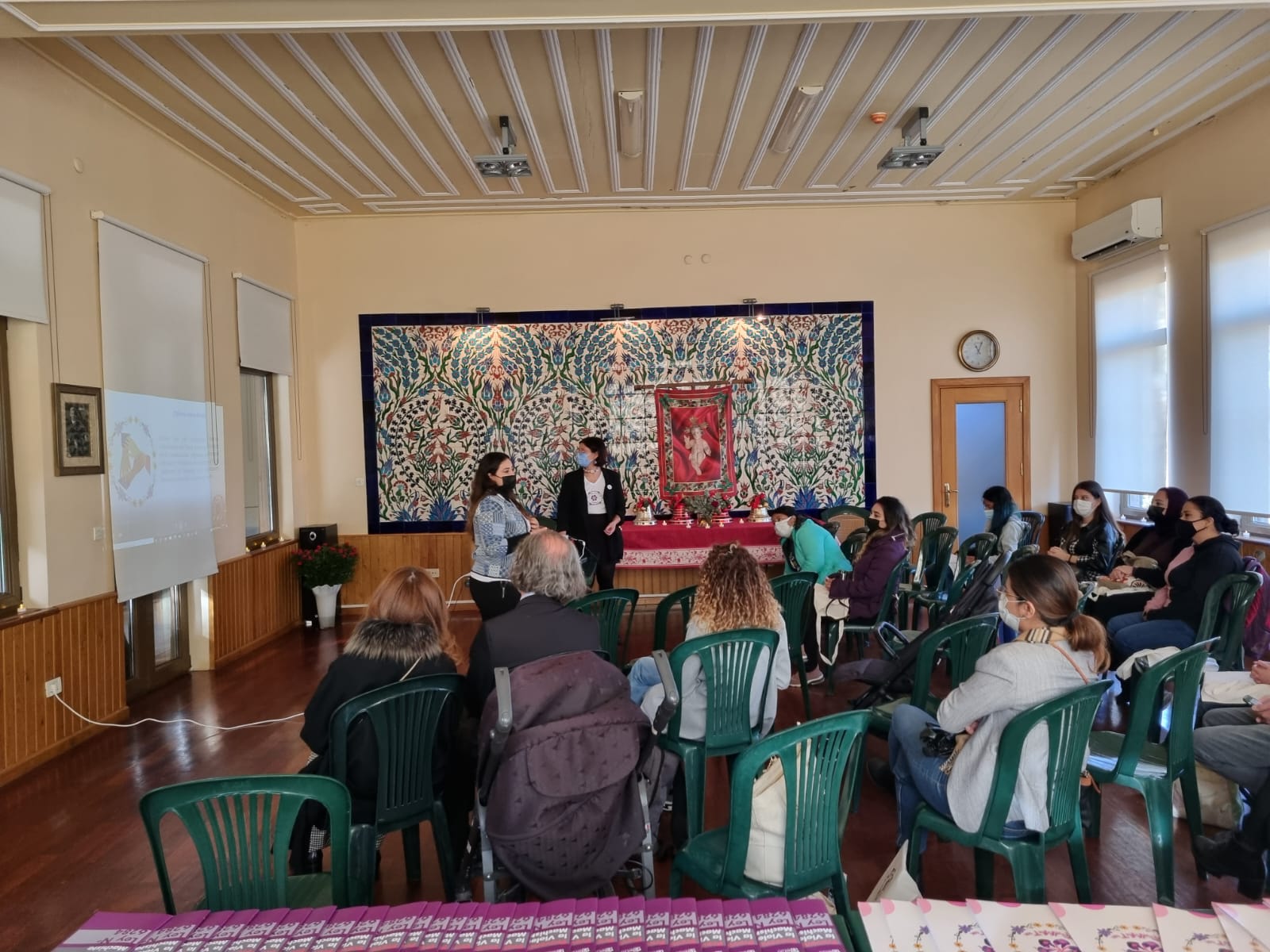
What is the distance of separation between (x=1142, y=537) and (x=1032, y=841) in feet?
13.7

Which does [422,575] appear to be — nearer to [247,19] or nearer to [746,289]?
[247,19]

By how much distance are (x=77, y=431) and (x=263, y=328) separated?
2.60m

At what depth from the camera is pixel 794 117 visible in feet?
18.1

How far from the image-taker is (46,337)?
432 cm

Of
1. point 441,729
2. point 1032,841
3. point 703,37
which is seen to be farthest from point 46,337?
point 1032,841

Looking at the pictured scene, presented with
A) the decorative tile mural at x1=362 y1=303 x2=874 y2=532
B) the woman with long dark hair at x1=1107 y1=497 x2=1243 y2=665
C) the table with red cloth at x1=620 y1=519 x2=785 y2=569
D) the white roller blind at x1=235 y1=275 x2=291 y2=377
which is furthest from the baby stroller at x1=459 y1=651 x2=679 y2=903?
the decorative tile mural at x1=362 y1=303 x2=874 y2=532

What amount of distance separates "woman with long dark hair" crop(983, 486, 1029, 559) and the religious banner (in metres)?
2.52

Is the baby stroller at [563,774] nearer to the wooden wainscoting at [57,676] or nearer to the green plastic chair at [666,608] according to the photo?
the green plastic chair at [666,608]

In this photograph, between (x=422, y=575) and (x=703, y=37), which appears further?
(x=703, y=37)

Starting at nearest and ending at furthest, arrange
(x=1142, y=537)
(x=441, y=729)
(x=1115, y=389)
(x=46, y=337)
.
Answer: (x=441, y=729), (x=46, y=337), (x=1142, y=537), (x=1115, y=389)

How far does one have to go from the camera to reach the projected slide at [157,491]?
4.87m

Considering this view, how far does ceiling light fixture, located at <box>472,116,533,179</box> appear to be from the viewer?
5520mm

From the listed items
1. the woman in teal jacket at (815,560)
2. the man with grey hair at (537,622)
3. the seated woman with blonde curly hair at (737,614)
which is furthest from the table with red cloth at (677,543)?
the man with grey hair at (537,622)

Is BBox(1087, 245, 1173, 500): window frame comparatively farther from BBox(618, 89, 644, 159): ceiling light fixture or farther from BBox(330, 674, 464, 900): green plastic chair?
BBox(330, 674, 464, 900): green plastic chair
